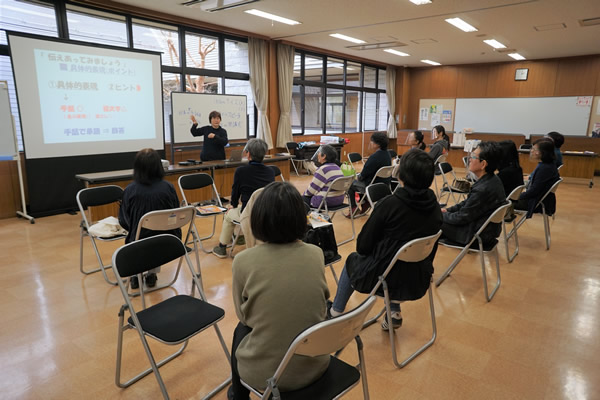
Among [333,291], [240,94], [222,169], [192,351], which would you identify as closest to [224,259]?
[333,291]

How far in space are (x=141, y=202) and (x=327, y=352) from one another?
2051 millimetres

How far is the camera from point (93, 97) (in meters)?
5.25

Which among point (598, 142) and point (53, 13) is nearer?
point (53, 13)

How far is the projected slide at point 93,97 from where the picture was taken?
488 centimetres

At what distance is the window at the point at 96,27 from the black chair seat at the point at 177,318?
5.03 metres

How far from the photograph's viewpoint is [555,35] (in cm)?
734

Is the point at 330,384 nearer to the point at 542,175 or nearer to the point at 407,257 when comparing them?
the point at 407,257

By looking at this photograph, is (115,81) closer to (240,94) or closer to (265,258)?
(240,94)

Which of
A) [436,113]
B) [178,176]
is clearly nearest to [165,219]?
[178,176]

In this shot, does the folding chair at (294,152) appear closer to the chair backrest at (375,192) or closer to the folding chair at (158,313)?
the chair backrest at (375,192)

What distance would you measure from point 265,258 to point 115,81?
525cm

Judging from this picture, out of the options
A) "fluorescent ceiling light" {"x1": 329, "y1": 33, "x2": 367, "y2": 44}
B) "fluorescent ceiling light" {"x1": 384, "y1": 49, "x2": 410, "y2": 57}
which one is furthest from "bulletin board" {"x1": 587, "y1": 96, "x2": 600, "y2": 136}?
"fluorescent ceiling light" {"x1": 329, "y1": 33, "x2": 367, "y2": 44}

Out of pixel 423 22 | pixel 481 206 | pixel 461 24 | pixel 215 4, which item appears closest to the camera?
pixel 481 206

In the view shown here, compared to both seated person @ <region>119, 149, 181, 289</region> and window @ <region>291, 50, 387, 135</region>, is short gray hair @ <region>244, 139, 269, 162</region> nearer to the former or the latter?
seated person @ <region>119, 149, 181, 289</region>
